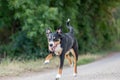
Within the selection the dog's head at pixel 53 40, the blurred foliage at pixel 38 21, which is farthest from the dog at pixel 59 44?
the blurred foliage at pixel 38 21

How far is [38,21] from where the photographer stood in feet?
65.6

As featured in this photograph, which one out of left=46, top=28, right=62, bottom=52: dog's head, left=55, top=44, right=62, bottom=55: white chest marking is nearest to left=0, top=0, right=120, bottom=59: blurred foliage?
left=55, top=44, right=62, bottom=55: white chest marking

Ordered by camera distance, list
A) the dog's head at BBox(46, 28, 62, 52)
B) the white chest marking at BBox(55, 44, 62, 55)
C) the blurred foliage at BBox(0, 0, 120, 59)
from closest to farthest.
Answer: the dog's head at BBox(46, 28, 62, 52)
the white chest marking at BBox(55, 44, 62, 55)
the blurred foliage at BBox(0, 0, 120, 59)

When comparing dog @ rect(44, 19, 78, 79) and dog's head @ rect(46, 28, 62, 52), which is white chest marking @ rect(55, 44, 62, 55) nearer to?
dog @ rect(44, 19, 78, 79)

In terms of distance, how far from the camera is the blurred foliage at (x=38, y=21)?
1998 centimetres

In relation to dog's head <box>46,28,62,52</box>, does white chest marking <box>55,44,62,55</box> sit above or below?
below

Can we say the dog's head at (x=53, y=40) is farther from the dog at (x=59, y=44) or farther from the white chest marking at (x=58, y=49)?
the white chest marking at (x=58, y=49)

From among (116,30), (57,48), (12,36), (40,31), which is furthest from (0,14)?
(116,30)

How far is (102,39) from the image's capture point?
33625 mm

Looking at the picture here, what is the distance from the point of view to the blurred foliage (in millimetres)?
19984

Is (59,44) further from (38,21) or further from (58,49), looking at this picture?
(38,21)

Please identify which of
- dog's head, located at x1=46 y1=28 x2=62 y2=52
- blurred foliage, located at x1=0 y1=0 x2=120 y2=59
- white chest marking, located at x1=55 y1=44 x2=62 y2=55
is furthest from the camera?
blurred foliage, located at x1=0 y1=0 x2=120 y2=59

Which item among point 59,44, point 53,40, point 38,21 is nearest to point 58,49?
point 59,44

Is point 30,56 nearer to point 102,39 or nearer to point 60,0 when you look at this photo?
point 60,0
